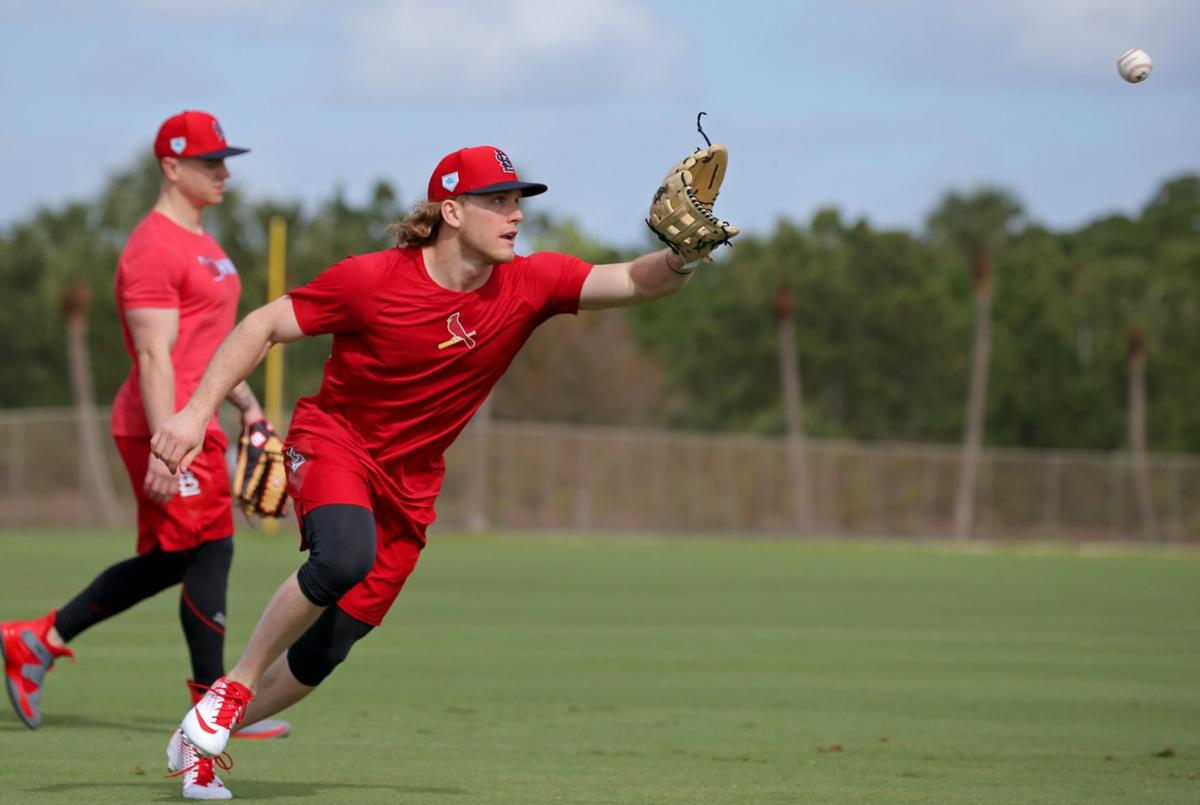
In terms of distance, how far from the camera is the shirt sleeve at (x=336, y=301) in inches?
254

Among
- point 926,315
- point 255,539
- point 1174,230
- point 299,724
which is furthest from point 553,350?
point 299,724

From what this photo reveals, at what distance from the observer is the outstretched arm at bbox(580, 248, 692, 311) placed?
6.62 metres

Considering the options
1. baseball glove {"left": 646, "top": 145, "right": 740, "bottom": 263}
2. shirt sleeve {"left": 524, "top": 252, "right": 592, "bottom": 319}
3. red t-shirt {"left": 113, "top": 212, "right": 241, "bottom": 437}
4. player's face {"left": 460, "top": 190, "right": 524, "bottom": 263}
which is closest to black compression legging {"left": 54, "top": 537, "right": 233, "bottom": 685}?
red t-shirt {"left": 113, "top": 212, "right": 241, "bottom": 437}

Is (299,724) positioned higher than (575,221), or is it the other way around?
(575,221)

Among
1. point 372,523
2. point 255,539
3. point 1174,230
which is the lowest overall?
point 255,539

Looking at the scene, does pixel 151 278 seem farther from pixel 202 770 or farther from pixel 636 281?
pixel 202 770

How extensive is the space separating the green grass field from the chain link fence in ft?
64.7

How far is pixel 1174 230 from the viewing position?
7950cm

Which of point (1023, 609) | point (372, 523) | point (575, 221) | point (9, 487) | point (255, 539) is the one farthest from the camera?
point (575, 221)

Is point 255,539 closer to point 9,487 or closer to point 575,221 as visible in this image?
point 9,487

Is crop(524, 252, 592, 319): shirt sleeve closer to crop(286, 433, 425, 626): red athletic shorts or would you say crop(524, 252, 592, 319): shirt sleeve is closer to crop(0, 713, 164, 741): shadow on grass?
crop(286, 433, 425, 626): red athletic shorts

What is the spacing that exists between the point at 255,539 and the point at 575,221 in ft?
178

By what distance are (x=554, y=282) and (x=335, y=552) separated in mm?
→ 1338

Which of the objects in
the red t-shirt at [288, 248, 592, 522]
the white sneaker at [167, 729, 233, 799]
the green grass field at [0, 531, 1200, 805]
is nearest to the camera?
the white sneaker at [167, 729, 233, 799]
